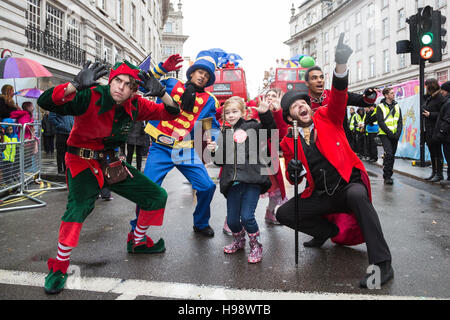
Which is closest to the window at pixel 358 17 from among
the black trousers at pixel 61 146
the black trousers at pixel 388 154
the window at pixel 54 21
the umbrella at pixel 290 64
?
the umbrella at pixel 290 64

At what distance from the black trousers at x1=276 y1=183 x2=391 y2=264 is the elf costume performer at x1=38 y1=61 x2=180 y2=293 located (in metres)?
1.42

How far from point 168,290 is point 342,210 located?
178cm

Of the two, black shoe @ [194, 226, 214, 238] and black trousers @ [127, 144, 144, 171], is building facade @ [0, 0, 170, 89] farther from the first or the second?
black shoe @ [194, 226, 214, 238]

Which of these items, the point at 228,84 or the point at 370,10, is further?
the point at 370,10

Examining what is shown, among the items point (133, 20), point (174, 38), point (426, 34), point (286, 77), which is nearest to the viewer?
point (426, 34)

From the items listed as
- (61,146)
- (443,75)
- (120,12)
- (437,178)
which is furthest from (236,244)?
(443,75)

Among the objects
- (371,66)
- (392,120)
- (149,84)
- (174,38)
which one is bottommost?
(149,84)

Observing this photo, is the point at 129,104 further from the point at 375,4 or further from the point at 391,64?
the point at 375,4

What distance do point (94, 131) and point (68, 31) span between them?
18711mm

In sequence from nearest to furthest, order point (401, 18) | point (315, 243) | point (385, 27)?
point (315, 243) < point (401, 18) < point (385, 27)

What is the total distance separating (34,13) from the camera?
53.6 ft

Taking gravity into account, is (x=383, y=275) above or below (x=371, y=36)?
below

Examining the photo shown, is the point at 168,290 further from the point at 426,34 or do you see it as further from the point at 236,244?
the point at 426,34
